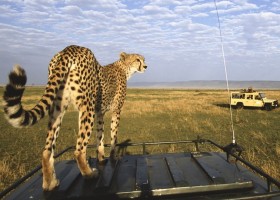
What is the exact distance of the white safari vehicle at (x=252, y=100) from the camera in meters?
25.1

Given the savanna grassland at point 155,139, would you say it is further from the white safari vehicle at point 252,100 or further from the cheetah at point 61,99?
the white safari vehicle at point 252,100

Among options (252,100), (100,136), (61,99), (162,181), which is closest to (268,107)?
(252,100)

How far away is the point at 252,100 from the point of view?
25609 millimetres

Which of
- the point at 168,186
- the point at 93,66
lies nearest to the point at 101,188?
the point at 168,186

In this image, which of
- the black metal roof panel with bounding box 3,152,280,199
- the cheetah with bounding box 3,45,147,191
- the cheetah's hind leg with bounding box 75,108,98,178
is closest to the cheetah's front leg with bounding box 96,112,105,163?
the cheetah with bounding box 3,45,147,191

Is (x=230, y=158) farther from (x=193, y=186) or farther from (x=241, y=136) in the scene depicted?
(x=241, y=136)

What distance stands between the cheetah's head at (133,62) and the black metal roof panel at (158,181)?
11.6ft

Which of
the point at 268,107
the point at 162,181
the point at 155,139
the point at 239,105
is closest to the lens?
the point at 162,181

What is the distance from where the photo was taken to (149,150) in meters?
10.4

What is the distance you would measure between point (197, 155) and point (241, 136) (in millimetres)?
9485

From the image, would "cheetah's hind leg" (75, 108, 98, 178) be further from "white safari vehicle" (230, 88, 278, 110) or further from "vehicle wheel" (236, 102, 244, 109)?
"vehicle wheel" (236, 102, 244, 109)

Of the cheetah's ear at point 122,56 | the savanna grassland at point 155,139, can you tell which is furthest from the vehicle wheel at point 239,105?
the cheetah's ear at point 122,56

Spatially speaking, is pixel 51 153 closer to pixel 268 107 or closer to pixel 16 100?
pixel 16 100

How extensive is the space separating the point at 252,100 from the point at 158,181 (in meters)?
23.8
